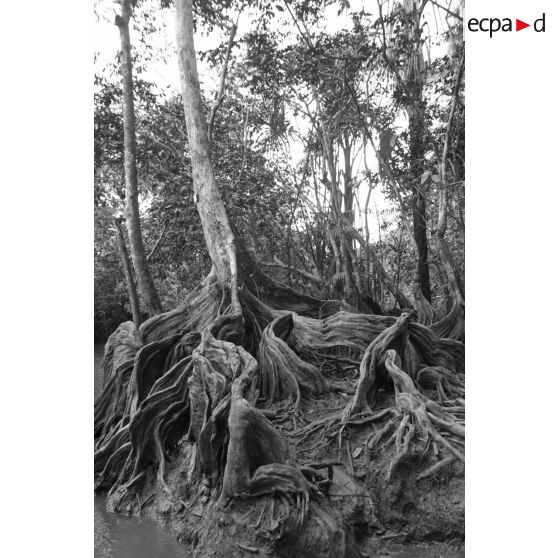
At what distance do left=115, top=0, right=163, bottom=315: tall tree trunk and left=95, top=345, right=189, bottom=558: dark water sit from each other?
1.74 metres

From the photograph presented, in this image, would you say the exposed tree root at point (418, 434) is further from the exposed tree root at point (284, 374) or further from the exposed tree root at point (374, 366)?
the exposed tree root at point (284, 374)

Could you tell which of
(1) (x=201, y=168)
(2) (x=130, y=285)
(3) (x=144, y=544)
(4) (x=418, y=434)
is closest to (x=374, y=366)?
(4) (x=418, y=434)

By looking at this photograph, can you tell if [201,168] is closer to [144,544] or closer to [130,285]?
[130,285]

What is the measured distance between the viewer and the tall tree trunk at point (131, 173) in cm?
444

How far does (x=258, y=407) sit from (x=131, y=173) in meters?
2.12

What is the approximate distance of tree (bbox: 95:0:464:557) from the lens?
8.93 feet

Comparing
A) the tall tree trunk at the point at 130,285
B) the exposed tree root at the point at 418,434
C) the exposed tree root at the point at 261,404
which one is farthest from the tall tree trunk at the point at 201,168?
the exposed tree root at the point at 418,434

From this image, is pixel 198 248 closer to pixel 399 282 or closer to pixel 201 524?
pixel 399 282

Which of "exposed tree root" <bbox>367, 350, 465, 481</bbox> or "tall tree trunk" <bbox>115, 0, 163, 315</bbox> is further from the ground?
"tall tree trunk" <bbox>115, 0, 163, 315</bbox>

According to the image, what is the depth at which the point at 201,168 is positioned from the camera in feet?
15.1

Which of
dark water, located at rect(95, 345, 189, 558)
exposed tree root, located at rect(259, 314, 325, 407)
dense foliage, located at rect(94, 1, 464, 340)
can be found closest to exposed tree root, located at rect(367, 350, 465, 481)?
exposed tree root, located at rect(259, 314, 325, 407)

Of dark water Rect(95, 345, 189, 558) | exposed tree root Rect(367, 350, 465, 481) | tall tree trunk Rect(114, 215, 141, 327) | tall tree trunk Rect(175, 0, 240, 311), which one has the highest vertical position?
tall tree trunk Rect(175, 0, 240, 311)

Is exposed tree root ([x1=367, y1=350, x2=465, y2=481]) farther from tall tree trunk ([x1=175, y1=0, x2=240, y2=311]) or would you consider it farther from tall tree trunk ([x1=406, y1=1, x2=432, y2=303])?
tall tree trunk ([x1=175, y1=0, x2=240, y2=311])
